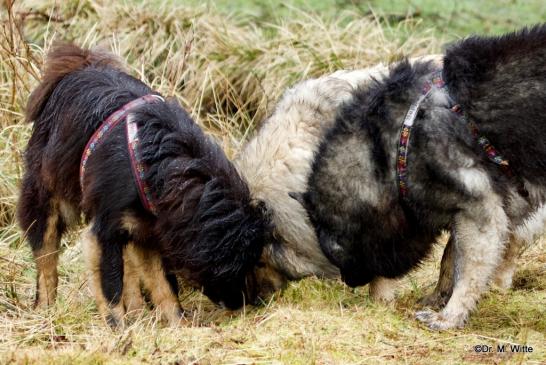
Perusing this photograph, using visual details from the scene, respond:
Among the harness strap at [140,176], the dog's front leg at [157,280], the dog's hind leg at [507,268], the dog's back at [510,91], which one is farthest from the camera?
the dog's hind leg at [507,268]

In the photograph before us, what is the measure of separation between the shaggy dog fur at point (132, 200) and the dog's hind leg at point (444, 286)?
1207mm

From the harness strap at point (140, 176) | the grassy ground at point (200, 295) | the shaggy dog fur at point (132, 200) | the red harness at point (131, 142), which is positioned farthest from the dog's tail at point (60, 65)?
the grassy ground at point (200, 295)

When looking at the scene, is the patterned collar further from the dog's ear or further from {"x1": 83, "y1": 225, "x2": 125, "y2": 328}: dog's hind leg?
{"x1": 83, "y1": 225, "x2": 125, "y2": 328}: dog's hind leg

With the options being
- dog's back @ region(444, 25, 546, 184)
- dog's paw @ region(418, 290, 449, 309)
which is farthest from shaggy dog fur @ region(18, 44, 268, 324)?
dog's back @ region(444, 25, 546, 184)

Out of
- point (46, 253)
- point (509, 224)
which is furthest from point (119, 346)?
point (509, 224)

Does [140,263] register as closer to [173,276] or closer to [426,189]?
[173,276]

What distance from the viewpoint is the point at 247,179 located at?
6.02 m

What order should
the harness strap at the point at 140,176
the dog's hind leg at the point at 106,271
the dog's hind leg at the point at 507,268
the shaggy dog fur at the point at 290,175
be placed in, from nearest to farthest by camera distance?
1. the harness strap at the point at 140,176
2. the dog's hind leg at the point at 106,271
3. the shaggy dog fur at the point at 290,175
4. the dog's hind leg at the point at 507,268

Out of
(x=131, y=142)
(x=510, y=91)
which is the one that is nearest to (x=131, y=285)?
(x=131, y=142)

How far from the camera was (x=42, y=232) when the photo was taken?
594 centimetres

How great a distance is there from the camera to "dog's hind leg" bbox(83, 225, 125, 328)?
5457 millimetres

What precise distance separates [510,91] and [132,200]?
2.28 meters

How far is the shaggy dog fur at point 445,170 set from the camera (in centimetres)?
527

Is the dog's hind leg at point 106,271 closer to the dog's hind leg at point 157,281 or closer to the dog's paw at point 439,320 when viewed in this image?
the dog's hind leg at point 157,281
